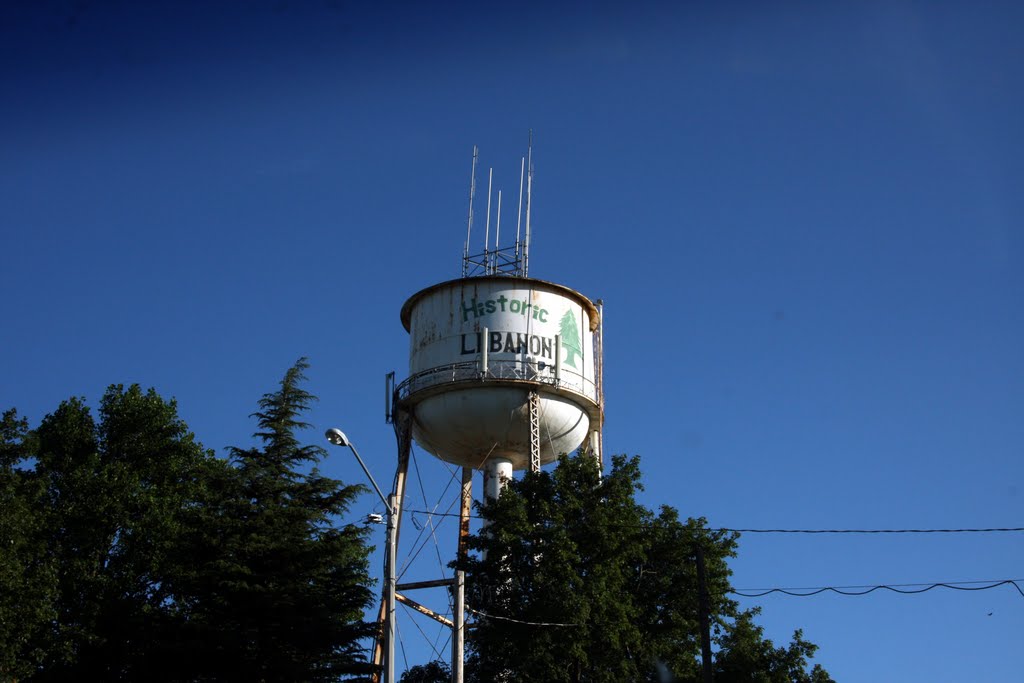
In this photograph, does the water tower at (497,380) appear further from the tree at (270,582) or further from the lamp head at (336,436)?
the lamp head at (336,436)

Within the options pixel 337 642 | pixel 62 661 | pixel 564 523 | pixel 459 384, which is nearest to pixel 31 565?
pixel 62 661

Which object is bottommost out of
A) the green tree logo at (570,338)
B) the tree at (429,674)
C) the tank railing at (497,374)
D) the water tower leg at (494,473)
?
the tree at (429,674)

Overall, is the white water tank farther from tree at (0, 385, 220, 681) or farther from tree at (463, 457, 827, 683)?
tree at (0, 385, 220, 681)

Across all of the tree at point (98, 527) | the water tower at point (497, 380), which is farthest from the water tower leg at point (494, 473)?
the tree at point (98, 527)

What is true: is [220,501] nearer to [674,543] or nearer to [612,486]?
[612,486]

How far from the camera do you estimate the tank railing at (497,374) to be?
36531 mm

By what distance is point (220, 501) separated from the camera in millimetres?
33438

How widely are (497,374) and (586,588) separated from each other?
24.6ft

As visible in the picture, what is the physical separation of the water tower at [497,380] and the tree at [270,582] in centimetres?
326

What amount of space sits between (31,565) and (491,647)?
1564 centimetres

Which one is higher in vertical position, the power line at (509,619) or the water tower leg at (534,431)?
the water tower leg at (534,431)

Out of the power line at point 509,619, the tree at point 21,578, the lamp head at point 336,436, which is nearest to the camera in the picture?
the lamp head at point 336,436

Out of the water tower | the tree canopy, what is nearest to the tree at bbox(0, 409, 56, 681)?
the tree canopy

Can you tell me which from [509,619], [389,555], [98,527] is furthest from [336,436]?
[98,527]
